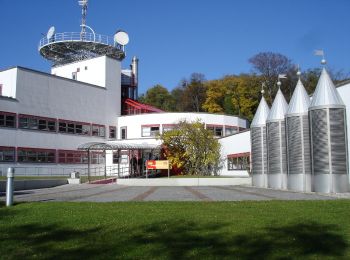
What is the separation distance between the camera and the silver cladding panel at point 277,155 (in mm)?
25562

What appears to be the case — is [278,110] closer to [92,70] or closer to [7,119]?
[7,119]

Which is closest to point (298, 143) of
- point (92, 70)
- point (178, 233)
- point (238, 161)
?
point (178, 233)

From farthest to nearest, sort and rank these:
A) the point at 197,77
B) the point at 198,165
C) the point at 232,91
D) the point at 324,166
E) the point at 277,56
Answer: the point at 197,77
the point at 232,91
the point at 277,56
the point at 198,165
the point at 324,166

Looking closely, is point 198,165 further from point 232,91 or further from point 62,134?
point 232,91

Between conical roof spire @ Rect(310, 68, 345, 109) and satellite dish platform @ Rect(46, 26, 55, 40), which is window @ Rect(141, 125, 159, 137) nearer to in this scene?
satellite dish platform @ Rect(46, 26, 55, 40)

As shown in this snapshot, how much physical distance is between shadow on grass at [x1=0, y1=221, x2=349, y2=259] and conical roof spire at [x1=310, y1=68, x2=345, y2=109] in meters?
13.3

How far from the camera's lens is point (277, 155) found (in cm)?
2591

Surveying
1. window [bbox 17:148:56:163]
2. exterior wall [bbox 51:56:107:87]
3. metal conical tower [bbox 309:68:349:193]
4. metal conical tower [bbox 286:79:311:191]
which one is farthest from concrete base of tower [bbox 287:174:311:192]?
exterior wall [bbox 51:56:107:87]

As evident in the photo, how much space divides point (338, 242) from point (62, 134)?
40239 mm

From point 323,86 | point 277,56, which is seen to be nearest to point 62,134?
point 323,86

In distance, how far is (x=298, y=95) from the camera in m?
24.4

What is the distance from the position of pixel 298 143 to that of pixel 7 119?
A: 2695 centimetres

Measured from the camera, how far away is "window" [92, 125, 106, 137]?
4944cm

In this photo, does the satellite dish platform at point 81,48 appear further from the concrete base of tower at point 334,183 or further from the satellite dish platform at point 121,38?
the concrete base of tower at point 334,183
